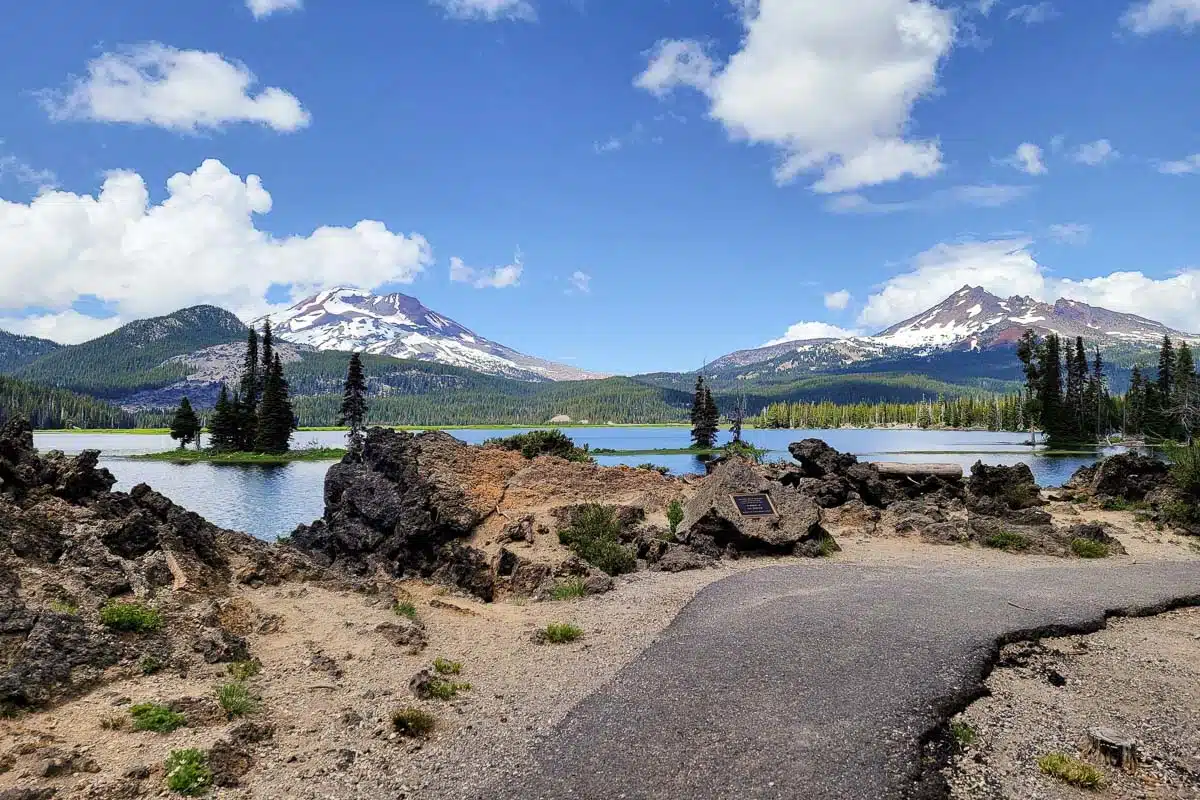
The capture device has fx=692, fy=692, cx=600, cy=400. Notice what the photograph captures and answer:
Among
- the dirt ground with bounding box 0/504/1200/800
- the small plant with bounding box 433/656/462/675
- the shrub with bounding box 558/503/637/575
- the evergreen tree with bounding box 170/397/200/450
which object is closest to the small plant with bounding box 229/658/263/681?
the dirt ground with bounding box 0/504/1200/800

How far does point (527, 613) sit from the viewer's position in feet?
48.0

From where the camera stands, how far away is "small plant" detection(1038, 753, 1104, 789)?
23.1 feet

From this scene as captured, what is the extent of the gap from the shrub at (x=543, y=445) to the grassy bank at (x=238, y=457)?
5917cm

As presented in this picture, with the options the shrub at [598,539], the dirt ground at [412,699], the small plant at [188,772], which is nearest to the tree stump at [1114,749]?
the dirt ground at [412,699]

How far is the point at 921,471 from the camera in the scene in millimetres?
29844

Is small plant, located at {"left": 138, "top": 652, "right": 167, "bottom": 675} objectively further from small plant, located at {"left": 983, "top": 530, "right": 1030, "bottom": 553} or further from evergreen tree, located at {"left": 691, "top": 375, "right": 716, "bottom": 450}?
evergreen tree, located at {"left": 691, "top": 375, "right": 716, "bottom": 450}

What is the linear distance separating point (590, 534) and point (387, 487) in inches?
291

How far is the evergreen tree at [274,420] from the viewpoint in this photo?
294 ft

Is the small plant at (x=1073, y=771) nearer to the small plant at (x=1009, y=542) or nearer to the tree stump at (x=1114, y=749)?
the tree stump at (x=1114, y=749)

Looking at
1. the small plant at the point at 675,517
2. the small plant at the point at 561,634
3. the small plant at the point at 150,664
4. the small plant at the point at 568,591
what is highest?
the small plant at the point at 675,517

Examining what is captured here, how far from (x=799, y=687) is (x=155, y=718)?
7857mm

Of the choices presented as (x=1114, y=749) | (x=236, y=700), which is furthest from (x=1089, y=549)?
(x=236, y=700)

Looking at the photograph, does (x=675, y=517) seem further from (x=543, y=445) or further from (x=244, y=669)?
(x=244, y=669)

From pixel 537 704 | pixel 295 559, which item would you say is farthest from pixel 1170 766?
pixel 295 559
